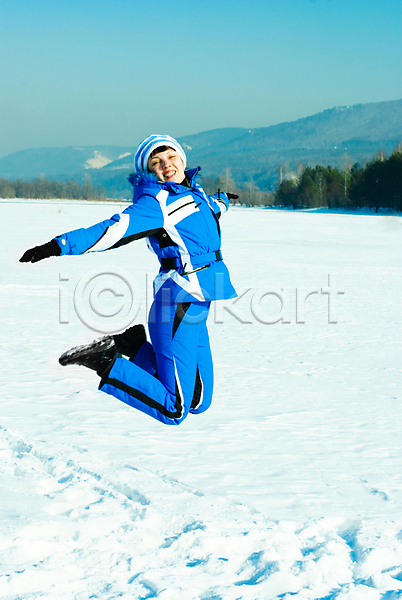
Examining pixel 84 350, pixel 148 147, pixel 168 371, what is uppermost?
pixel 148 147

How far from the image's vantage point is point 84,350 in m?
3.13

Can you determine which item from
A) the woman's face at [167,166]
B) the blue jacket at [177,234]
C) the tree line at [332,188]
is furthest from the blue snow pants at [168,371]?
the tree line at [332,188]

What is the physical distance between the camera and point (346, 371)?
17.1 ft

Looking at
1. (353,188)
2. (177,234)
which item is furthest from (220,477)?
(353,188)

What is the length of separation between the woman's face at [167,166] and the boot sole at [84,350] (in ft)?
3.18

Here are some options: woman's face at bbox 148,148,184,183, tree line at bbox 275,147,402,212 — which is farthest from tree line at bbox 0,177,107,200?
woman's face at bbox 148,148,184,183

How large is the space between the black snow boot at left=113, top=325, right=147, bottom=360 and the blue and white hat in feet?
3.16

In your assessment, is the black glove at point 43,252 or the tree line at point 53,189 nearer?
the black glove at point 43,252

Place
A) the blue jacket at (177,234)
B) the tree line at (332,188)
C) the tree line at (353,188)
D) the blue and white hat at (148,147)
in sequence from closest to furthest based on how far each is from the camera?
1. the blue jacket at (177,234)
2. the blue and white hat at (148,147)
3. the tree line at (353,188)
4. the tree line at (332,188)

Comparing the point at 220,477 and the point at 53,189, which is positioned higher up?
the point at 53,189

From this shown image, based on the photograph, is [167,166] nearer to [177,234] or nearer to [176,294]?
[177,234]

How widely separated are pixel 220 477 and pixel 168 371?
63cm

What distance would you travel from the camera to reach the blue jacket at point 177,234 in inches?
111

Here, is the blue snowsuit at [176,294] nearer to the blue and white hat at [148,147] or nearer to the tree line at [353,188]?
the blue and white hat at [148,147]
